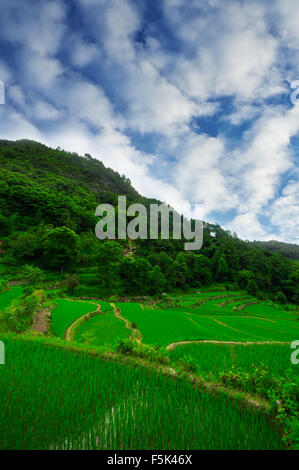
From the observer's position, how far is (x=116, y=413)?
3.19m

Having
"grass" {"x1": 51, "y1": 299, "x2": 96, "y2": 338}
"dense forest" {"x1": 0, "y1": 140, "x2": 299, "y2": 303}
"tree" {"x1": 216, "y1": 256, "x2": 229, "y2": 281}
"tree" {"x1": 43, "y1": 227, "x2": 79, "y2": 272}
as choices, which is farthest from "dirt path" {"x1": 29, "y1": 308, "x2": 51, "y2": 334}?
"tree" {"x1": 216, "y1": 256, "x2": 229, "y2": 281}

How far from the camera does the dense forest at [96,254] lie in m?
34.8

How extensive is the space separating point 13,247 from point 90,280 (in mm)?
16550

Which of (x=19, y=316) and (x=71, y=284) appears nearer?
(x=19, y=316)

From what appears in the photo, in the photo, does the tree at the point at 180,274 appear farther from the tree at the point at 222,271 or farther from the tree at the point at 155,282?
the tree at the point at 222,271

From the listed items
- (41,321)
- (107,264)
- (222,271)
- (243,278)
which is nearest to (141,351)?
(41,321)

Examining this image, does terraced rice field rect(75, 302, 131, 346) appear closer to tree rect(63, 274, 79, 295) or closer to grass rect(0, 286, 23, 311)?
grass rect(0, 286, 23, 311)

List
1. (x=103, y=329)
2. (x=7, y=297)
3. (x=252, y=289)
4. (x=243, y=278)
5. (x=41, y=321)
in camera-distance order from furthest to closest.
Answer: (x=243, y=278)
(x=252, y=289)
(x=7, y=297)
(x=41, y=321)
(x=103, y=329)

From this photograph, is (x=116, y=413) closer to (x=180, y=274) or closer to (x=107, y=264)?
(x=107, y=264)

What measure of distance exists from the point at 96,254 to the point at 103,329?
2306 cm

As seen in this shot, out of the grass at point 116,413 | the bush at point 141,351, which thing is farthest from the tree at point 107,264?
the grass at point 116,413

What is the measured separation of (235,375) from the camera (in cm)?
402

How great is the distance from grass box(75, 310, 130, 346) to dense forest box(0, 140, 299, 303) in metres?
15.4

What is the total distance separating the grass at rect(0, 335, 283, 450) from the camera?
2.65 metres
